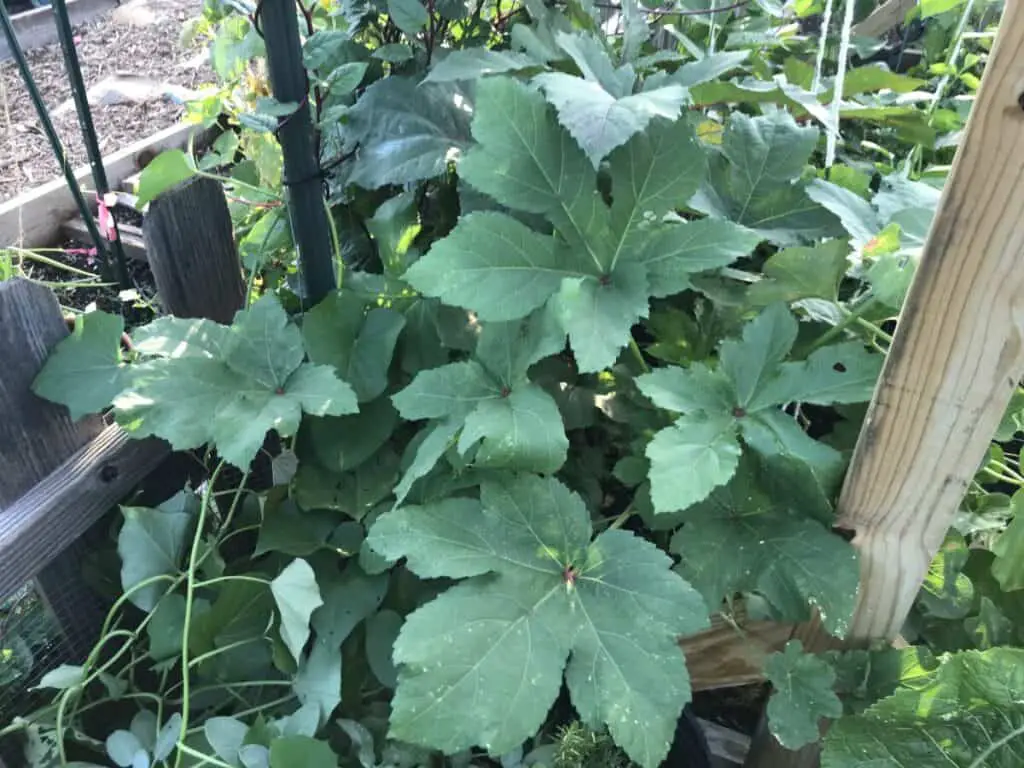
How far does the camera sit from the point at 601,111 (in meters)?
0.86

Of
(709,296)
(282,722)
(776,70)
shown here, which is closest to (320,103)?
(709,296)

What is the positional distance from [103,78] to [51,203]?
1.36 m

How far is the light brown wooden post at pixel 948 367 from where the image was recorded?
2.05 feet

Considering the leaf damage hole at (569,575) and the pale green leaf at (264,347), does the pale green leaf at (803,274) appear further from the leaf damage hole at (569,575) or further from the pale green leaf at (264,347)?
the pale green leaf at (264,347)

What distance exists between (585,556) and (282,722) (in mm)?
455

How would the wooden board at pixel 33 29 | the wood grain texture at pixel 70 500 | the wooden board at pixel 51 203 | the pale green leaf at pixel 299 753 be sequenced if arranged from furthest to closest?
1. the wooden board at pixel 33 29
2. the wooden board at pixel 51 203
3. the wood grain texture at pixel 70 500
4. the pale green leaf at pixel 299 753

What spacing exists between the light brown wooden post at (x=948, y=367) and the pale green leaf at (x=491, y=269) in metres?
0.38

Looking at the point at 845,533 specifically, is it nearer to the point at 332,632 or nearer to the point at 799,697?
the point at 799,697

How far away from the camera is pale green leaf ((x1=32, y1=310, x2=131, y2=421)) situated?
3.46ft

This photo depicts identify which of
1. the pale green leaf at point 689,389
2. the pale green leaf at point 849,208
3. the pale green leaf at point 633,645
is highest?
the pale green leaf at point 849,208

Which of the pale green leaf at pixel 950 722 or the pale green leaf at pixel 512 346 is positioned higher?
the pale green leaf at pixel 512 346

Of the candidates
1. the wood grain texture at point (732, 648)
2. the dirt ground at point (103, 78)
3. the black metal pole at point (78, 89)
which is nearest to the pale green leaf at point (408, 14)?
the black metal pole at point (78, 89)

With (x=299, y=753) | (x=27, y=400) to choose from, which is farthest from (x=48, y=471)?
(x=299, y=753)

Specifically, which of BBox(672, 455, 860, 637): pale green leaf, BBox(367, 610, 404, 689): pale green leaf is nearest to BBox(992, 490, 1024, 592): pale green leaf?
BBox(672, 455, 860, 637): pale green leaf
